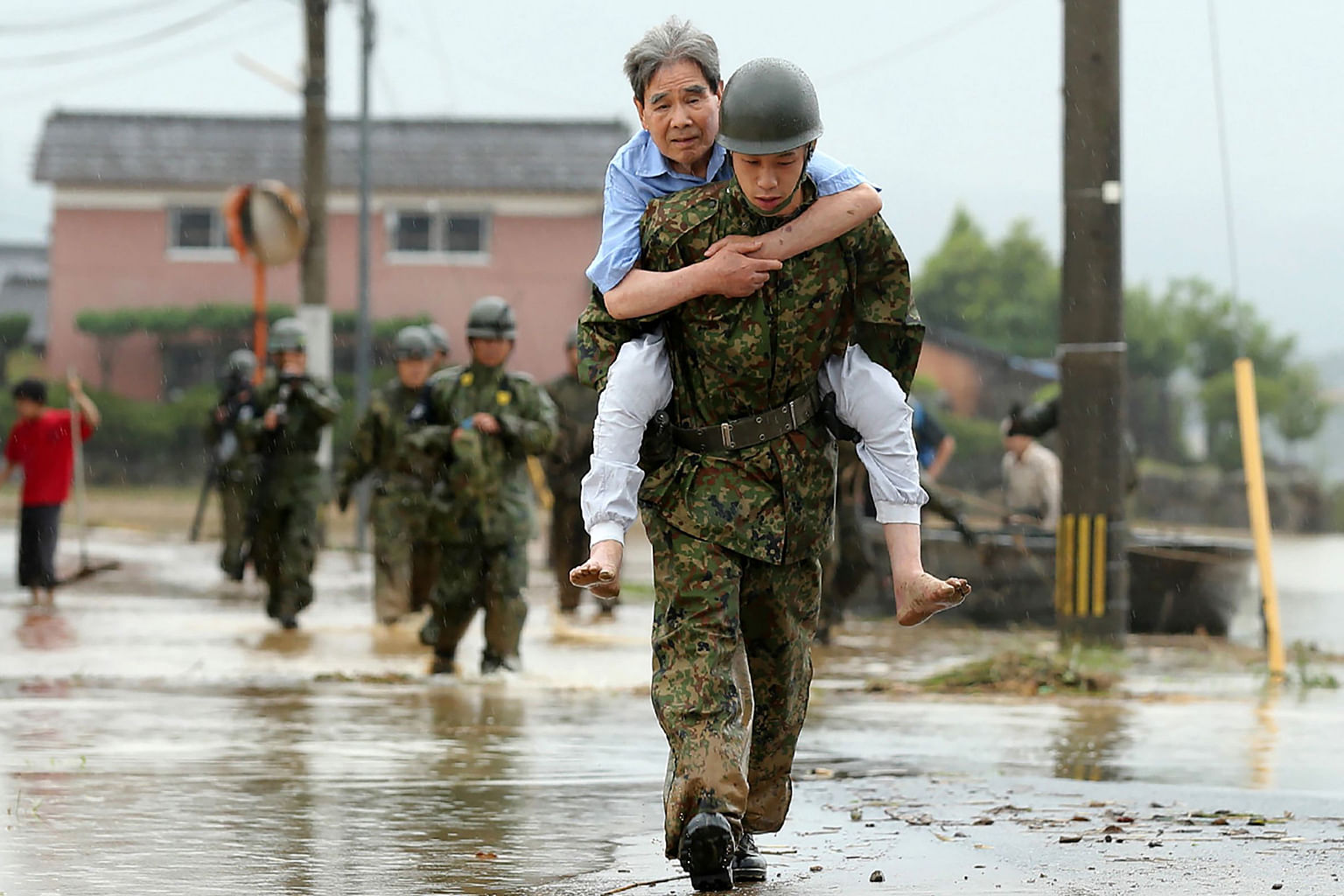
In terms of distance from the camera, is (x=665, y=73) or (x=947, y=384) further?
(x=947, y=384)

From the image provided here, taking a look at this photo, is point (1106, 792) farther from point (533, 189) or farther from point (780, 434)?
point (533, 189)

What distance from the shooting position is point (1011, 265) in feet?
227

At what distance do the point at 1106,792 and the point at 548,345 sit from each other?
41596mm

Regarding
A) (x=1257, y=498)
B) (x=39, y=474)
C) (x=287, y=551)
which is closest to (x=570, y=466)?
(x=287, y=551)

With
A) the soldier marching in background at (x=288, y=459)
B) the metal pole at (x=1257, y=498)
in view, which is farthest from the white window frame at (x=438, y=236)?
the metal pole at (x=1257, y=498)

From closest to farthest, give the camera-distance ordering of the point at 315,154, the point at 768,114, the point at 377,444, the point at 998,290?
the point at 768,114 → the point at 377,444 → the point at 315,154 → the point at 998,290

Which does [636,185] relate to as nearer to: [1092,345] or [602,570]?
[602,570]

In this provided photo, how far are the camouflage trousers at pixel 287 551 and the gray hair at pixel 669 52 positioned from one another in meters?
8.55

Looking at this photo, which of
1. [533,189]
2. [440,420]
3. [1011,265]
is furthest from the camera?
[1011,265]

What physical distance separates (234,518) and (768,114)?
1234 cm

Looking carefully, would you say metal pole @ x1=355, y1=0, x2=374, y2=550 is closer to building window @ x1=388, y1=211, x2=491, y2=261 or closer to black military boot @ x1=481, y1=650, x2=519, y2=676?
black military boot @ x1=481, y1=650, x2=519, y2=676

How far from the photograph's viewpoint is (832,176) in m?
4.84

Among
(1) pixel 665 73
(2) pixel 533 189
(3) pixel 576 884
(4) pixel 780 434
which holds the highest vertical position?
(2) pixel 533 189

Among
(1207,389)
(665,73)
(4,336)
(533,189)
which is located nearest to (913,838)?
(665,73)
